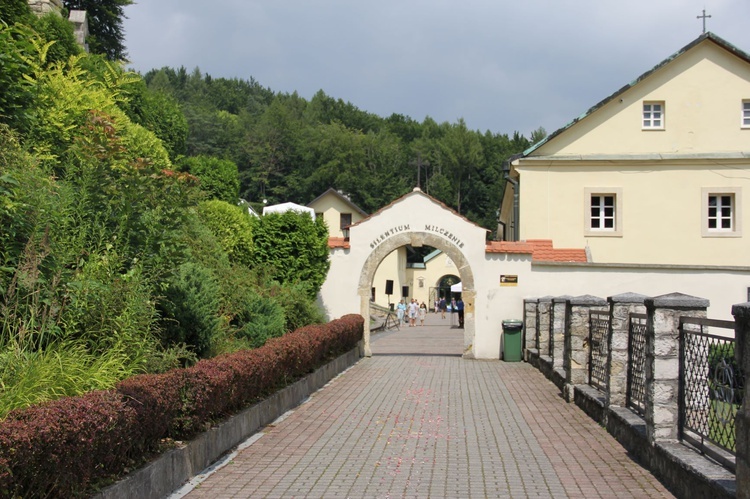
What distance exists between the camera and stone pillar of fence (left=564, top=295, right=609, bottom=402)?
1245cm

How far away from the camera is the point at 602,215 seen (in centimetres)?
2545

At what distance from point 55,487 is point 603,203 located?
75.0ft

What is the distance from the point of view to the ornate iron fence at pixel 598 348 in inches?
443

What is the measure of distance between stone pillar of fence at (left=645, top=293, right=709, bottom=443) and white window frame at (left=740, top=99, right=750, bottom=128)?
1991 cm

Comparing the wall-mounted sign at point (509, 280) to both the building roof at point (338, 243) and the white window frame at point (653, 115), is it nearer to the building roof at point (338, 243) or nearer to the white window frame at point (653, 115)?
the building roof at point (338, 243)

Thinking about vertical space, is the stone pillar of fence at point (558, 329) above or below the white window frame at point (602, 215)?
below

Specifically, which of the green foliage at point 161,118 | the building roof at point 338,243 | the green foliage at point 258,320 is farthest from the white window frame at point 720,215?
the green foliage at point 161,118

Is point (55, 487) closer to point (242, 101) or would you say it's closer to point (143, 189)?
point (143, 189)

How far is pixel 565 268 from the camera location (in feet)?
71.6

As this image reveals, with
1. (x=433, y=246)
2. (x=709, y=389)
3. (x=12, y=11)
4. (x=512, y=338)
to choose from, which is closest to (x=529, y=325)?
(x=512, y=338)

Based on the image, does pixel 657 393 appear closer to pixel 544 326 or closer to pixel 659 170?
pixel 544 326

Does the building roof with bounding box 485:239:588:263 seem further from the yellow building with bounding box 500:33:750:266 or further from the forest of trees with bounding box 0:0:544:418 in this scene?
the forest of trees with bounding box 0:0:544:418

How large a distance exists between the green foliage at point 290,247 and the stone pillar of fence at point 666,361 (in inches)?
566

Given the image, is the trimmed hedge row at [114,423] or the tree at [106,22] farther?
the tree at [106,22]
